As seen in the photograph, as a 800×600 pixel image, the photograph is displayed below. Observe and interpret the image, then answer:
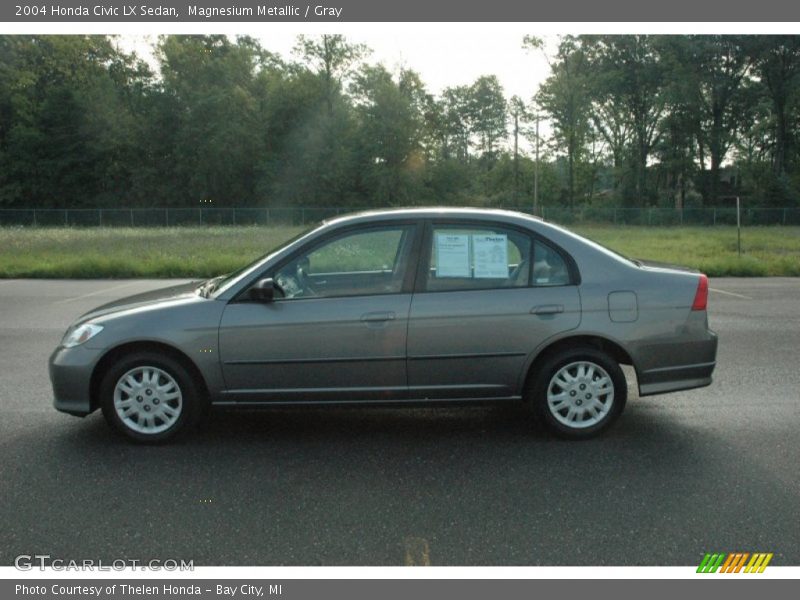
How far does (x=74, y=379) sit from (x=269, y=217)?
45119 millimetres

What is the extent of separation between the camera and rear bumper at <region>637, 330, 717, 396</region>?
5633mm

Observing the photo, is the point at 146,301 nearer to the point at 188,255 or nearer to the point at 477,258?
the point at 477,258

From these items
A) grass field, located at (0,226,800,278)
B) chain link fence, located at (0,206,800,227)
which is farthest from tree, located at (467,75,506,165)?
grass field, located at (0,226,800,278)

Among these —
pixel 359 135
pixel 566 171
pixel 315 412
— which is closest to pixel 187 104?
pixel 359 135

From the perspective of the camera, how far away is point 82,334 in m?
5.54

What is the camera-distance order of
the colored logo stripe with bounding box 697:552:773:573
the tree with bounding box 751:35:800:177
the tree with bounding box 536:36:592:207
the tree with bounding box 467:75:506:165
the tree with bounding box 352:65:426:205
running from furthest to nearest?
the tree with bounding box 467:75:506:165, the tree with bounding box 536:36:592:207, the tree with bounding box 751:35:800:177, the tree with bounding box 352:65:426:205, the colored logo stripe with bounding box 697:552:773:573

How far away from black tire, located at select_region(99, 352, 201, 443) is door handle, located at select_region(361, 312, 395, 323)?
4.15 ft

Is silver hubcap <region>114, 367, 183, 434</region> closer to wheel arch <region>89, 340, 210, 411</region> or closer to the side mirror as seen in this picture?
wheel arch <region>89, 340, 210, 411</region>

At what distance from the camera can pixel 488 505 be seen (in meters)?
4.42

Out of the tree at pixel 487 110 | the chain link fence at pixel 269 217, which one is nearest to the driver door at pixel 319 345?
the chain link fence at pixel 269 217

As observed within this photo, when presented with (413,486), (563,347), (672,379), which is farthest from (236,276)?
(672,379)

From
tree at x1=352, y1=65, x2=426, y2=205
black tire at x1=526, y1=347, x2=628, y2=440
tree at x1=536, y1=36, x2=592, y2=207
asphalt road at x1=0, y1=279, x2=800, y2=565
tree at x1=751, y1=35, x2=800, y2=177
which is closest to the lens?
asphalt road at x1=0, y1=279, x2=800, y2=565

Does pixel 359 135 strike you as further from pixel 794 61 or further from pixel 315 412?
pixel 315 412

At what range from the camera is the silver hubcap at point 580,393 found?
5.54 metres
